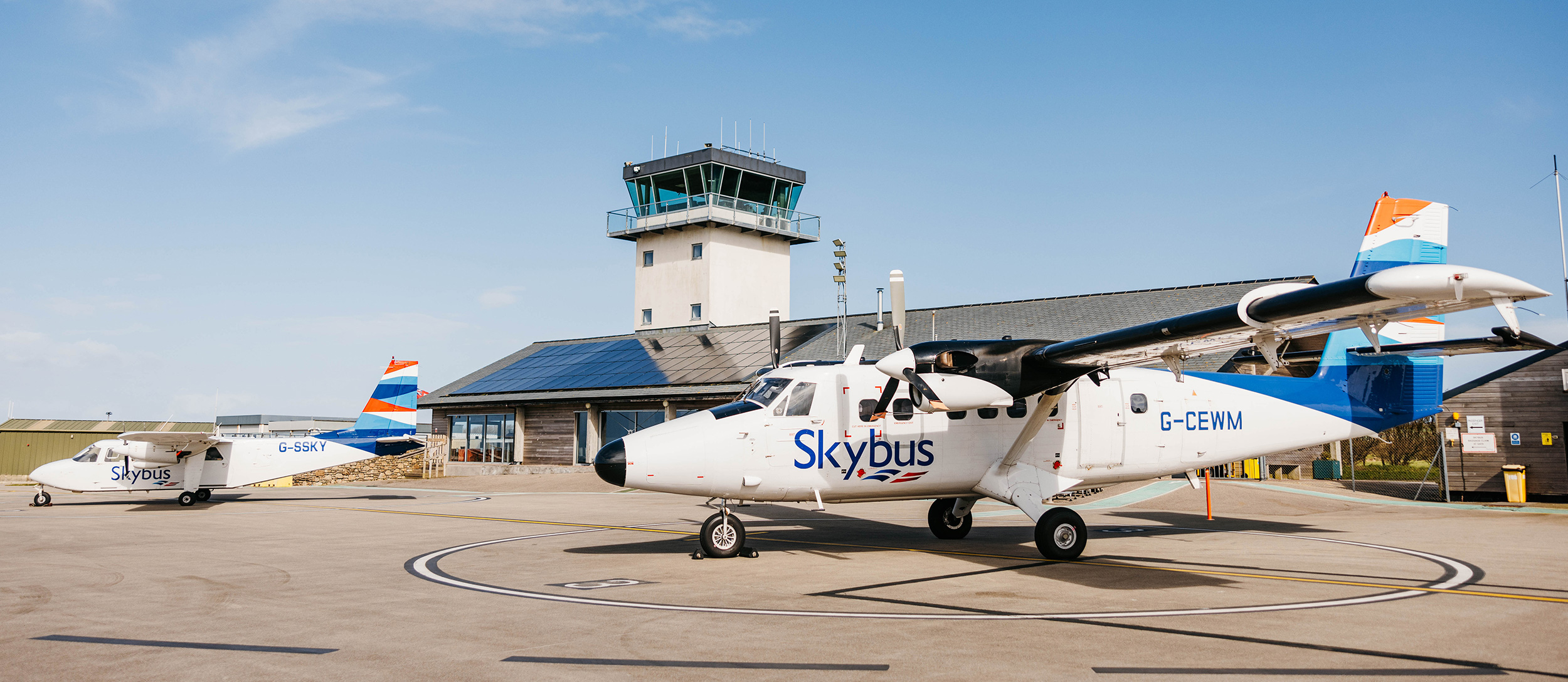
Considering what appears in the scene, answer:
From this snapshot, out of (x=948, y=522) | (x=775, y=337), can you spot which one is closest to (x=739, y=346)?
(x=775, y=337)

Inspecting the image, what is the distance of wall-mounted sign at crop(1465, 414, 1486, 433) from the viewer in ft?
77.2

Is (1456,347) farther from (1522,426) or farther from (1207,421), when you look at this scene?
(1522,426)

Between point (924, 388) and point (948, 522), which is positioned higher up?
point (924, 388)

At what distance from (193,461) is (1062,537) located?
1011 inches

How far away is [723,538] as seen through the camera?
13.1 m

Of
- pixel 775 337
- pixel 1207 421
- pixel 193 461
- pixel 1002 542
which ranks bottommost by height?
pixel 1002 542

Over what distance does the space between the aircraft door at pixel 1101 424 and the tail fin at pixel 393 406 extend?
23920 mm

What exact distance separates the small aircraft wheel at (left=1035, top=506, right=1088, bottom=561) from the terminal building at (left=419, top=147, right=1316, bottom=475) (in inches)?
578

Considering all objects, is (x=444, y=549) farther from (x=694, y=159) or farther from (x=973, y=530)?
(x=694, y=159)

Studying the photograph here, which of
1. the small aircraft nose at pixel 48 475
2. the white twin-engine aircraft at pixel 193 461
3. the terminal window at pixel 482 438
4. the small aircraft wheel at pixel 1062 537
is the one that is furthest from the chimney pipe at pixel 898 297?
the terminal window at pixel 482 438

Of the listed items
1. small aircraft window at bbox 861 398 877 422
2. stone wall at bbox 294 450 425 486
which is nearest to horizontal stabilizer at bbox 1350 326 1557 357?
small aircraft window at bbox 861 398 877 422

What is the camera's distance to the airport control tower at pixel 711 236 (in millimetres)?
50938

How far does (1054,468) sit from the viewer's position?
545 inches

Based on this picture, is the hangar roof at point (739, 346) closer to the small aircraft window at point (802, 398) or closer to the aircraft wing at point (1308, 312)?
the small aircraft window at point (802, 398)
